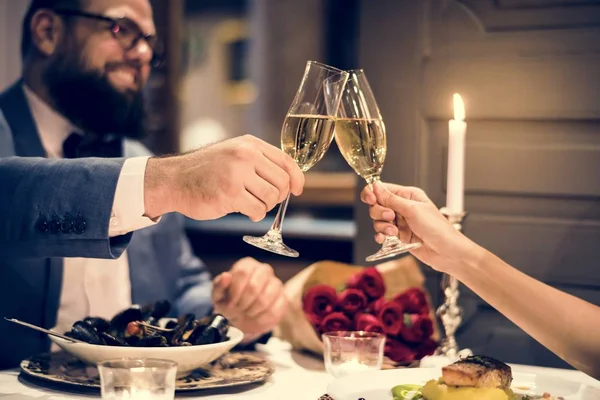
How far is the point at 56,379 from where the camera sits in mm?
1421

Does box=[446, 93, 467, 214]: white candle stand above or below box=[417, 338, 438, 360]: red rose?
above

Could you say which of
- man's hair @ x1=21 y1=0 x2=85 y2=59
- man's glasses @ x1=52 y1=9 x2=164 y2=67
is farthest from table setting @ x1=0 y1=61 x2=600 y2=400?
man's hair @ x1=21 y1=0 x2=85 y2=59

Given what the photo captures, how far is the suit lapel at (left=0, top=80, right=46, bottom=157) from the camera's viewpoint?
2.11 m

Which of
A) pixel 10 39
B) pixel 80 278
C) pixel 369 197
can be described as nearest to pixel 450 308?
pixel 369 197

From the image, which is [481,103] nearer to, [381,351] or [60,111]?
[381,351]

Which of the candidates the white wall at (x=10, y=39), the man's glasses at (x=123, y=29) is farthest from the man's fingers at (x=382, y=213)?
the white wall at (x=10, y=39)

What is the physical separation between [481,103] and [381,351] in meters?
1.01

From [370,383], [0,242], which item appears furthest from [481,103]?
[0,242]

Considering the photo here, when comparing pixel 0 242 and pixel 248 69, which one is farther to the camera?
pixel 248 69

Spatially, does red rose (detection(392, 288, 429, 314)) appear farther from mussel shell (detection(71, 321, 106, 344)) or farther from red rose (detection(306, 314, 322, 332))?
mussel shell (detection(71, 321, 106, 344))

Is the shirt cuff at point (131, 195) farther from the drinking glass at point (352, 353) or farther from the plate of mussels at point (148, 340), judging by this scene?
the drinking glass at point (352, 353)

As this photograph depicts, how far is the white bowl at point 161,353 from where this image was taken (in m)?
1.41

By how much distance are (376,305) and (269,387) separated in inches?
14.2

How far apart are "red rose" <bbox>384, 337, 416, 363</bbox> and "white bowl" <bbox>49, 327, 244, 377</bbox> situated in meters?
0.39
